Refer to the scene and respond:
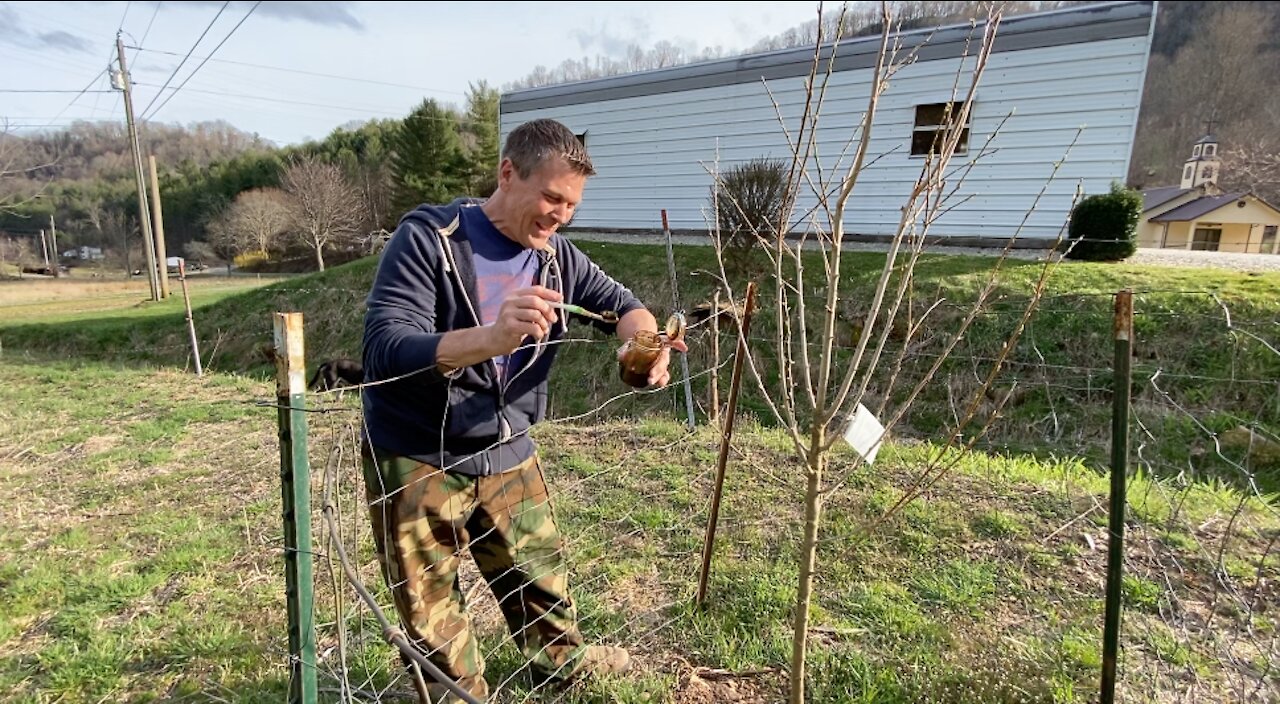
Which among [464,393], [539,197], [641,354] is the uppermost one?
[539,197]

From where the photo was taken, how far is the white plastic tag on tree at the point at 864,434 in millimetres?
1690

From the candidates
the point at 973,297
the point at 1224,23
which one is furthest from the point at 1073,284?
the point at 1224,23

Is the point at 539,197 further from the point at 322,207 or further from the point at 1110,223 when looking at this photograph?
the point at 322,207

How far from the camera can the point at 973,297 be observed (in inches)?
254

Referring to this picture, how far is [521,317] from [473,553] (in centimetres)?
102

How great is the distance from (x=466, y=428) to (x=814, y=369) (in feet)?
19.1

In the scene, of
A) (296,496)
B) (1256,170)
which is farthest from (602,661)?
(1256,170)

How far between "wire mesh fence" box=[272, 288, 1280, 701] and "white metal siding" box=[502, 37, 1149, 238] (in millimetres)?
3271

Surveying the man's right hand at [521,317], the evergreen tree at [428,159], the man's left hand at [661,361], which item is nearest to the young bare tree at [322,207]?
the evergreen tree at [428,159]

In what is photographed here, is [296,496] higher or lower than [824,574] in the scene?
higher

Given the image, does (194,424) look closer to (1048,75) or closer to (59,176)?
(1048,75)

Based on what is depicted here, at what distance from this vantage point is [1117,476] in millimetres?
1580

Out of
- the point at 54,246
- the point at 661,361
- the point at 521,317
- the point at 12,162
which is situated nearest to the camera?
the point at 521,317

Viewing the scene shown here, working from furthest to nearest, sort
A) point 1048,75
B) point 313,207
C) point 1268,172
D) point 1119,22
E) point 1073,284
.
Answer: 1. point 313,207
2. point 1268,172
3. point 1048,75
4. point 1119,22
5. point 1073,284
